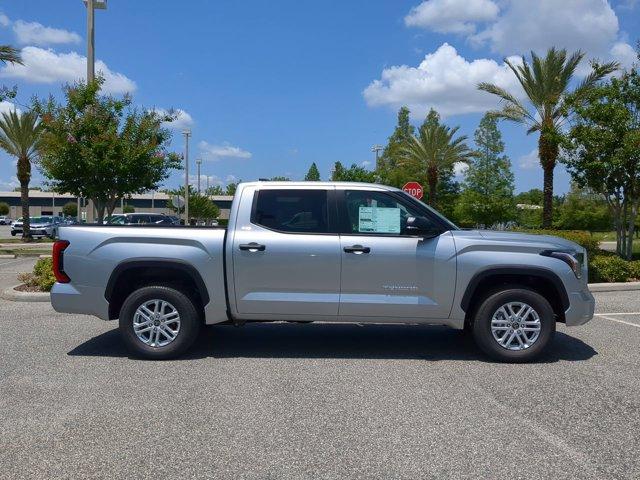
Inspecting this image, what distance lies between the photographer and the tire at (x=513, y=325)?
6.10 m

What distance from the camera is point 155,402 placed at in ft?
16.2

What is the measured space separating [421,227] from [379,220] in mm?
456

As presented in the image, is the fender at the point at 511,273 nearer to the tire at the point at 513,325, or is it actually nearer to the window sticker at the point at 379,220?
the tire at the point at 513,325

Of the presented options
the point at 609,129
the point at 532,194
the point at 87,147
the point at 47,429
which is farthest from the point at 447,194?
the point at 532,194

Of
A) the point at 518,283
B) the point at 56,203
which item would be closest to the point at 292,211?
the point at 518,283

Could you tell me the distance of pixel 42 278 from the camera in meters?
10.7

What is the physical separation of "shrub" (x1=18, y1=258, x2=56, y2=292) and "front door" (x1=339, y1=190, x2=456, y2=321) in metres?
6.46

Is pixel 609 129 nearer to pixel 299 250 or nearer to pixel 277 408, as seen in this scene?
pixel 299 250

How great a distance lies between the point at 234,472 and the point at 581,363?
4233 millimetres

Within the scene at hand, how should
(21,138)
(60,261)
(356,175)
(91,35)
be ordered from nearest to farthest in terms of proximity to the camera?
(60,261) < (91,35) < (21,138) < (356,175)

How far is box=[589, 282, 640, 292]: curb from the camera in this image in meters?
12.3

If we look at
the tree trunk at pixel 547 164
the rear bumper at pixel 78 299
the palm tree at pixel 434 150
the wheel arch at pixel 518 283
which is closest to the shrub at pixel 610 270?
the wheel arch at pixel 518 283

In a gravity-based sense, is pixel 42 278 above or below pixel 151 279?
below

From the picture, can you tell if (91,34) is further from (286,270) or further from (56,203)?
(56,203)
